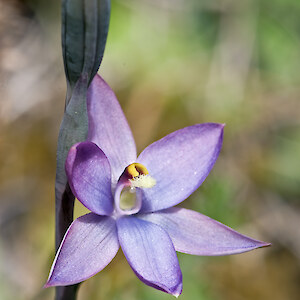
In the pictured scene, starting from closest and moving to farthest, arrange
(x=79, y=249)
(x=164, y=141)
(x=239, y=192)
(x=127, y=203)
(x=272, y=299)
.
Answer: (x=79, y=249) < (x=164, y=141) < (x=127, y=203) < (x=272, y=299) < (x=239, y=192)

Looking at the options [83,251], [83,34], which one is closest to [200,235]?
[83,251]

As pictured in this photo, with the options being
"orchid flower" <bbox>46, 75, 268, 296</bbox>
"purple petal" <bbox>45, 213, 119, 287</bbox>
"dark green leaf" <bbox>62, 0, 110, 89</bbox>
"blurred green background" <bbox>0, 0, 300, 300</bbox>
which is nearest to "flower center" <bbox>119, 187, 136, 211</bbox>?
"orchid flower" <bbox>46, 75, 268, 296</bbox>

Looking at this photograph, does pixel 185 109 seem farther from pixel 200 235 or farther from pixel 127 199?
pixel 200 235

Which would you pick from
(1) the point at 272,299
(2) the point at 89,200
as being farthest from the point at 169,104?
(2) the point at 89,200

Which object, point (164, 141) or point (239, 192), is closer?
point (164, 141)

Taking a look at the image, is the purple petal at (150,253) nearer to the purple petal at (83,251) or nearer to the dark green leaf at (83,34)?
the purple petal at (83,251)

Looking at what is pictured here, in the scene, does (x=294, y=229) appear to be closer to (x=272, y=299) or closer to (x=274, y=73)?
(x=272, y=299)

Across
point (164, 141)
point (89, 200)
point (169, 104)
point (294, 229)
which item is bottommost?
point (294, 229)

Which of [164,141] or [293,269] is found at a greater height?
[164,141]
